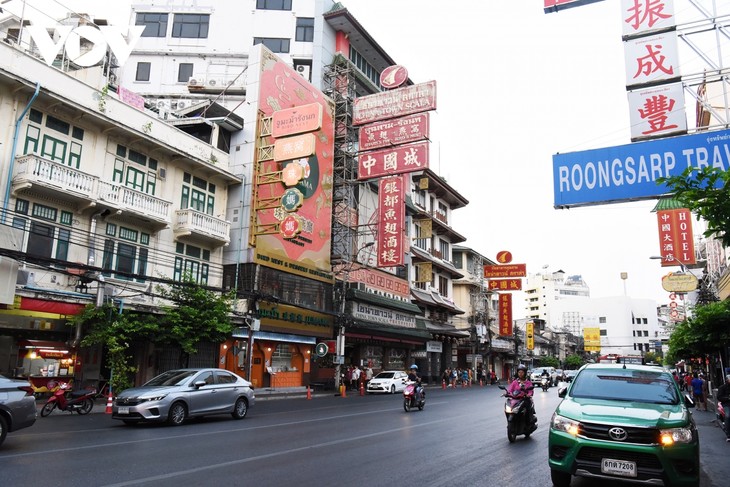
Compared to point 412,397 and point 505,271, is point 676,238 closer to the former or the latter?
point 505,271

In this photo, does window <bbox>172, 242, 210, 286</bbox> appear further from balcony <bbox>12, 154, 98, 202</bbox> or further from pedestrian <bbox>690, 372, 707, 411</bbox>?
pedestrian <bbox>690, 372, 707, 411</bbox>

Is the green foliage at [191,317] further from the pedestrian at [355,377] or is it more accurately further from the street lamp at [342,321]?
the pedestrian at [355,377]

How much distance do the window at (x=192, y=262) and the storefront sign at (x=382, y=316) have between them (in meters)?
12.6

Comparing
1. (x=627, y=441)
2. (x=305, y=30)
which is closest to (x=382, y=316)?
(x=305, y=30)

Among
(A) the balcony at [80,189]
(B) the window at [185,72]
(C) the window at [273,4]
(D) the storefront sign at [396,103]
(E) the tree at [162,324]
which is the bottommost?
(E) the tree at [162,324]

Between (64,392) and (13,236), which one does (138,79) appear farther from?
(64,392)

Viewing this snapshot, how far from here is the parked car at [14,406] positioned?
9.88 meters

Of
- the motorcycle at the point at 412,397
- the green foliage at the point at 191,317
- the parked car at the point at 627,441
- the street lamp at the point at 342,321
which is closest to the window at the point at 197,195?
the green foliage at the point at 191,317

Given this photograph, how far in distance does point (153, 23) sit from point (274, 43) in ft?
34.4

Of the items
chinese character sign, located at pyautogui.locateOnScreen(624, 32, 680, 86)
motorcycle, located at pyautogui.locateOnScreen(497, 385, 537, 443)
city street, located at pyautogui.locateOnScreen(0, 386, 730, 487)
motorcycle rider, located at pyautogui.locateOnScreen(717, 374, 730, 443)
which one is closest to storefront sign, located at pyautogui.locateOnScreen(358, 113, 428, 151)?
city street, located at pyautogui.locateOnScreen(0, 386, 730, 487)

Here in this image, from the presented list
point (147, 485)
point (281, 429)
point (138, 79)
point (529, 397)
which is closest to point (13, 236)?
point (281, 429)

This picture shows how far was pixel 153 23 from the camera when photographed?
4509cm

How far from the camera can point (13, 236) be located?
18062 millimetres

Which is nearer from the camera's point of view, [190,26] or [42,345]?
[42,345]
